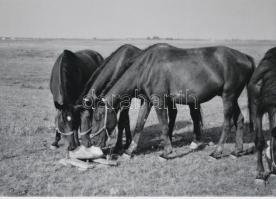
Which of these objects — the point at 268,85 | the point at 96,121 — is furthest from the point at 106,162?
the point at 268,85

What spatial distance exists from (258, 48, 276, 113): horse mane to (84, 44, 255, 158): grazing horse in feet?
3.40

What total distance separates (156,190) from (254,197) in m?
1.50

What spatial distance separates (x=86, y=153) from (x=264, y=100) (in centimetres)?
353

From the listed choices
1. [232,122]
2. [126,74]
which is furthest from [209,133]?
[126,74]

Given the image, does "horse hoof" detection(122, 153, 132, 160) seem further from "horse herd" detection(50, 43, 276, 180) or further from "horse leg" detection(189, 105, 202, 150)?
"horse leg" detection(189, 105, 202, 150)

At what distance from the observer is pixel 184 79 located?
6.54 meters

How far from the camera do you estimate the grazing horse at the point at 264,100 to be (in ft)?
16.5

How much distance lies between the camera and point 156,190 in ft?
16.2

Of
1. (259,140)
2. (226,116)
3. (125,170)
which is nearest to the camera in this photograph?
(259,140)

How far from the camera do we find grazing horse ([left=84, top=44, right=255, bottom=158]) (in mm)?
6484

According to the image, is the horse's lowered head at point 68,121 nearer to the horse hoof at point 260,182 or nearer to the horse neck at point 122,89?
the horse neck at point 122,89

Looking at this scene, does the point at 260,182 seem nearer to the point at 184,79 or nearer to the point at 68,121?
the point at 184,79

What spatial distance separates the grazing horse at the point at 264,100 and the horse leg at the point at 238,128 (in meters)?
1.19

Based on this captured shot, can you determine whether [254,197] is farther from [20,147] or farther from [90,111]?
[20,147]
